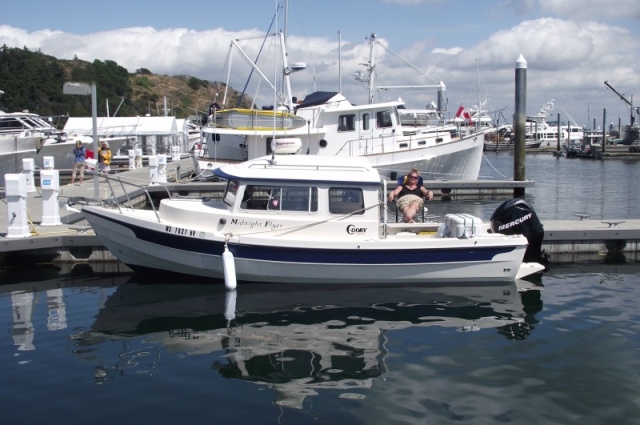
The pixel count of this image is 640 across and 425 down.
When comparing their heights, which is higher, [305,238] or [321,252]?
[305,238]

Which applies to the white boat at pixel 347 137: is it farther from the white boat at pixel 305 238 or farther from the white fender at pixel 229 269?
the white fender at pixel 229 269

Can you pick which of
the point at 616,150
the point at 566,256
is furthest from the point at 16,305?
the point at 616,150

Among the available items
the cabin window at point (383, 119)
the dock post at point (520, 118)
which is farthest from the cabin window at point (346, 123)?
the dock post at point (520, 118)

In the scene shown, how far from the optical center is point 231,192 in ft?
37.1

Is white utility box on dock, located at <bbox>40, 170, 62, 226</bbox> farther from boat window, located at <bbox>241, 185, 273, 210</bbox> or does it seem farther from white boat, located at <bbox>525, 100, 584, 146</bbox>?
white boat, located at <bbox>525, 100, 584, 146</bbox>

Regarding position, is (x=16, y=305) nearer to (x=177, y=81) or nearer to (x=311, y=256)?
(x=311, y=256)

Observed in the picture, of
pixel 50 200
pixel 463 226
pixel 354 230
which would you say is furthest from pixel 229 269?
pixel 50 200

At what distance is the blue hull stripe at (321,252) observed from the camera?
426 inches

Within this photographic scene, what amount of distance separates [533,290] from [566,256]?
2.71 m

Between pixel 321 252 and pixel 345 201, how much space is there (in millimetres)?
966

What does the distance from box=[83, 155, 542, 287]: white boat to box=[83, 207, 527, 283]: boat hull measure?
2 cm

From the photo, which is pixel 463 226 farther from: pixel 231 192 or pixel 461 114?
pixel 461 114

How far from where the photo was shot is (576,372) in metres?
7.61

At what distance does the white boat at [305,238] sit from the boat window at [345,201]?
0.02 m
